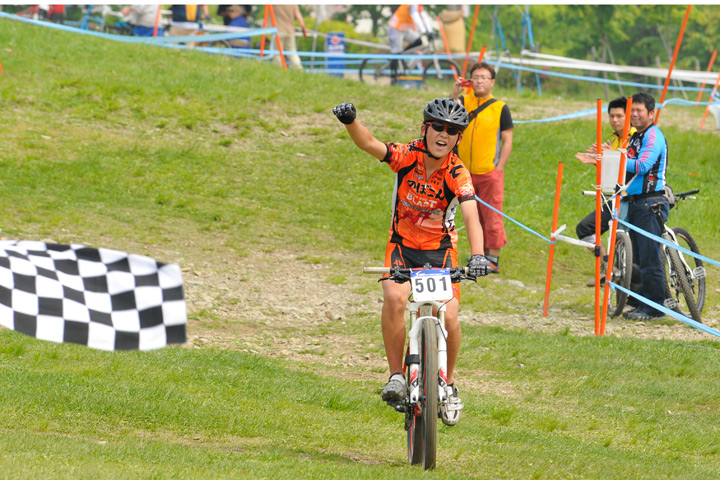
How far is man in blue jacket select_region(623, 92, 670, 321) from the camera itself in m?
10.6

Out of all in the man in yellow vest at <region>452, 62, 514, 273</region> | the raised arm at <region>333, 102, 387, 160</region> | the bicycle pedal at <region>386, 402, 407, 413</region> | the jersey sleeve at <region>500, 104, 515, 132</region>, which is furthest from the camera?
the jersey sleeve at <region>500, 104, 515, 132</region>

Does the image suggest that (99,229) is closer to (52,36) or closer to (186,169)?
(186,169)

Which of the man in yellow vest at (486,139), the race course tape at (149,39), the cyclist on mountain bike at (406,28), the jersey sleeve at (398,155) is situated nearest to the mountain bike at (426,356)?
the jersey sleeve at (398,155)

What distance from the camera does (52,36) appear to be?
20953 mm

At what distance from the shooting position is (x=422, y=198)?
253 inches

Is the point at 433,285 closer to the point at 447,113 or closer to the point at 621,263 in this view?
the point at 447,113

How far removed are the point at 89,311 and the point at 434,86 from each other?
2177 centimetres

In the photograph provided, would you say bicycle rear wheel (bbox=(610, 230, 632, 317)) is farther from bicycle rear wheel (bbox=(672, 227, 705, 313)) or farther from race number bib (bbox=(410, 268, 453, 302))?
race number bib (bbox=(410, 268, 453, 302))

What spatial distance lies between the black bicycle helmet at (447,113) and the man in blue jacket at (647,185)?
195 inches

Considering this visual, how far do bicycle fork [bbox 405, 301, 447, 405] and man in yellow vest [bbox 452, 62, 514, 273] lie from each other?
625cm

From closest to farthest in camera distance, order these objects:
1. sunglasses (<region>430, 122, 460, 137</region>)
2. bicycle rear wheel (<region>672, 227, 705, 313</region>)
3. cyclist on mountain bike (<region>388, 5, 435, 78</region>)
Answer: sunglasses (<region>430, 122, 460, 137</region>) → bicycle rear wheel (<region>672, 227, 705, 313</region>) → cyclist on mountain bike (<region>388, 5, 435, 78</region>)

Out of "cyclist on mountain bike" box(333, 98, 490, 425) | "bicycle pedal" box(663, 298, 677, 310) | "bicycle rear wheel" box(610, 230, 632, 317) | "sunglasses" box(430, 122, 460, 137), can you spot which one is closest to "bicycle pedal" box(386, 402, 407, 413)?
"cyclist on mountain bike" box(333, 98, 490, 425)

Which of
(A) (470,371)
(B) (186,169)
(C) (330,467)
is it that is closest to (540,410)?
(A) (470,371)

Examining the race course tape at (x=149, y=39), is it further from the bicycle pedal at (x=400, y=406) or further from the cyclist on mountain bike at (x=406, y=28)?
the bicycle pedal at (x=400, y=406)
